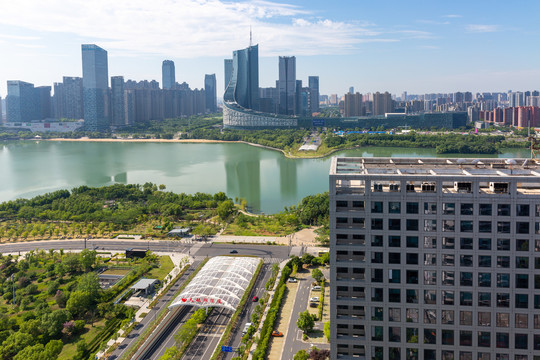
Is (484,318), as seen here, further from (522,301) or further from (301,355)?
(301,355)

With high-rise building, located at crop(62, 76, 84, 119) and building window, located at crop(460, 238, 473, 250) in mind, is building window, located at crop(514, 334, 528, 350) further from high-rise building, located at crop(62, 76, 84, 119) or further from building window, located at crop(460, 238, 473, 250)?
high-rise building, located at crop(62, 76, 84, 119)

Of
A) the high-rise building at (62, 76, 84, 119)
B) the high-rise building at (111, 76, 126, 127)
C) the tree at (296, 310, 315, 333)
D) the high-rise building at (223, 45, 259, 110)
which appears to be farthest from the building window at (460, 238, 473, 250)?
the high-rise building at (62, 76, 84, 119)

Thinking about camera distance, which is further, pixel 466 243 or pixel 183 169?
pixel 183 169

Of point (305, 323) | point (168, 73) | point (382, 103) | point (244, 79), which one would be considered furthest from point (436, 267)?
point (168, 73)

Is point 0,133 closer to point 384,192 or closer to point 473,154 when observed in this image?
point 473,154

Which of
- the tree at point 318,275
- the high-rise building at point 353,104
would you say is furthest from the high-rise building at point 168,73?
the tree at point 318,275

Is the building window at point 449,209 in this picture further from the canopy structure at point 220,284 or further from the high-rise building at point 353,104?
the high-rise building at point 353,104
